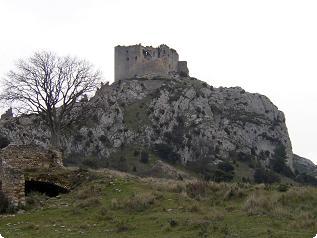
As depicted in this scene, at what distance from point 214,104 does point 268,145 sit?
40.7ft

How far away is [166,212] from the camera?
19.1 m

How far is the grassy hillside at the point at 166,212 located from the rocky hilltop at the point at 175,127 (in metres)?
48.1

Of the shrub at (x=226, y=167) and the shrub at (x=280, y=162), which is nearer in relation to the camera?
the shrub at (x=226, y=167)

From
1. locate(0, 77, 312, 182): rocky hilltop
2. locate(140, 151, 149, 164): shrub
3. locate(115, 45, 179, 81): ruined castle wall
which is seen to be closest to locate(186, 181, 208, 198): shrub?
locate(0, 77, 312, 182): rocky hilltop

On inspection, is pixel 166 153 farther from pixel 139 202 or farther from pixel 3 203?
pixel 139 202

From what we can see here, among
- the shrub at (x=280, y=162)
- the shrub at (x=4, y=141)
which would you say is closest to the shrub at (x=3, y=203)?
the shrub at (x=4, y=141)

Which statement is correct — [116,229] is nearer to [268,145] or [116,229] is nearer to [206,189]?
[206,189]

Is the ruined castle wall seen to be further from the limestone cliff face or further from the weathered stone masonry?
the weathered stone masonry

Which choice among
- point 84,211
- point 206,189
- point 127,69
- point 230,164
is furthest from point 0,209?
point 127,69

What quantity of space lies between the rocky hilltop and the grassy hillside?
4810cm

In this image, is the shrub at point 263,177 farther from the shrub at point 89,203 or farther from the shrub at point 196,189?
the shrub at point 89,203

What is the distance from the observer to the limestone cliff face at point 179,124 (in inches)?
3184

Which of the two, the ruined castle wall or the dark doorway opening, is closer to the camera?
the dark doorway opening

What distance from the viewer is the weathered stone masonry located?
23.0m
